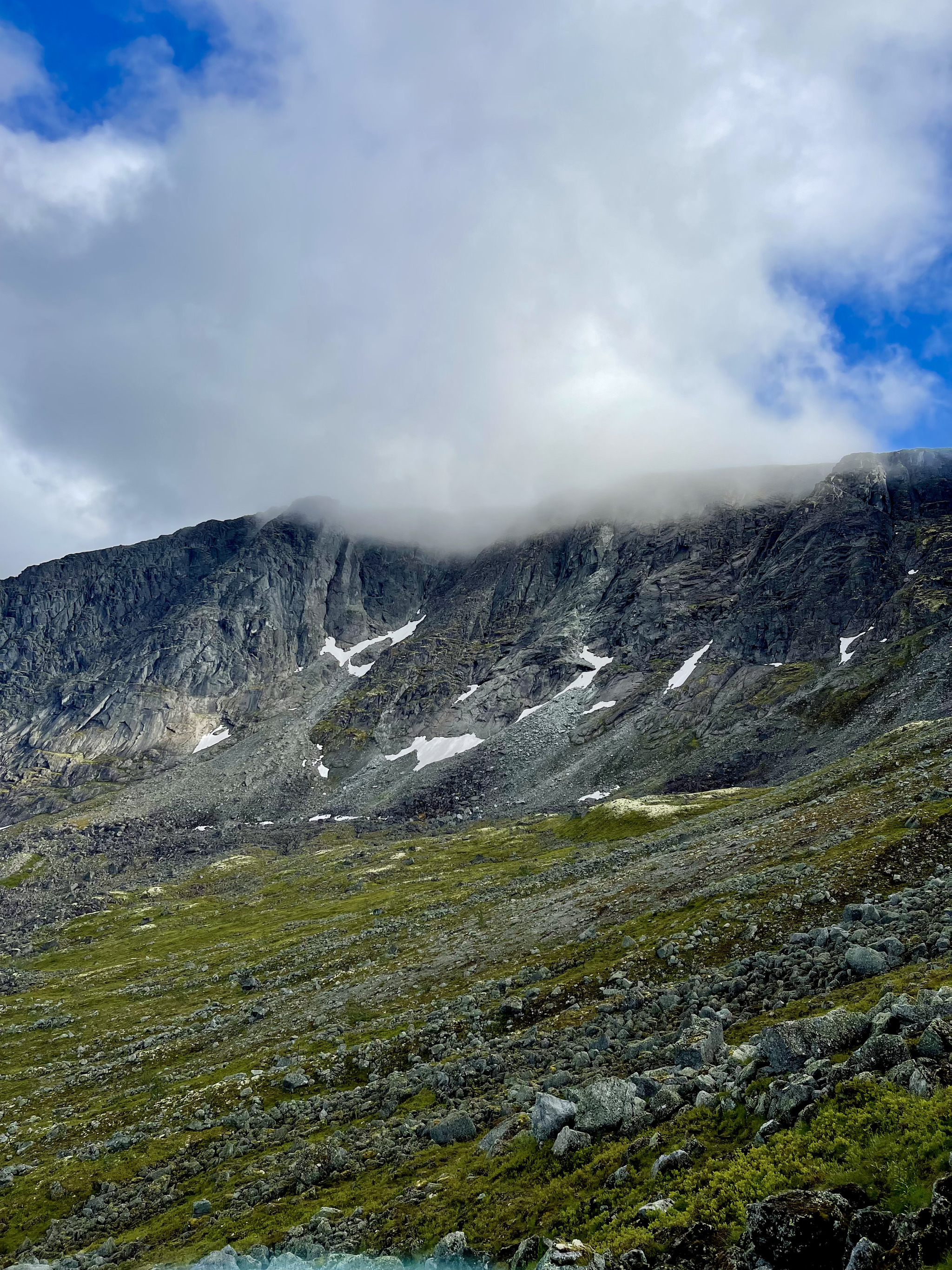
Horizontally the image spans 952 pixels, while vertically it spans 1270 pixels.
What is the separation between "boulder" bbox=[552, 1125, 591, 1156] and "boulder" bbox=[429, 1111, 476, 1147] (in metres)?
5.95

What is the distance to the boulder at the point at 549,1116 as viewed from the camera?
18938 millimetres

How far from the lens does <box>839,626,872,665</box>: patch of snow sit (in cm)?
18475

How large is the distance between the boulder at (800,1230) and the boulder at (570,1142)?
347 inches

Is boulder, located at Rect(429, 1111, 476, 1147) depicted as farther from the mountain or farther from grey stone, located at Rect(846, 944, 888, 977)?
grey stone, located at Rect(846, 944, 888, 977)

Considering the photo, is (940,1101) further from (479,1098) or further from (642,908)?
(642,908)

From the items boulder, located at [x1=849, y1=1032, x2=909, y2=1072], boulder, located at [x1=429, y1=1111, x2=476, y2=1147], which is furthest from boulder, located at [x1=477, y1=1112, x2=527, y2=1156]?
boulder, located at [x1=849, y1=1032, x2=909, y2=1072]

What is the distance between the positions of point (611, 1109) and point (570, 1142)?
4.82 feet

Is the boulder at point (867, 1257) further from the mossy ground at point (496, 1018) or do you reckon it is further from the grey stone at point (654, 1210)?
the grey stone at point (654, 1210)

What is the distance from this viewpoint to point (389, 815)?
19262 cm

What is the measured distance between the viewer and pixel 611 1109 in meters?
18.4

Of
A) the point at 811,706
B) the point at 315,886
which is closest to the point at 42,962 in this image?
the point at 315,886

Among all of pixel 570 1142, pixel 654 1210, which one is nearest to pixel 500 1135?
pixel 570 1142

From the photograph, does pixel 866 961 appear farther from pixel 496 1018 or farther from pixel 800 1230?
pixel 496 1018

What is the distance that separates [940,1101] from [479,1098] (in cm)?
1837
